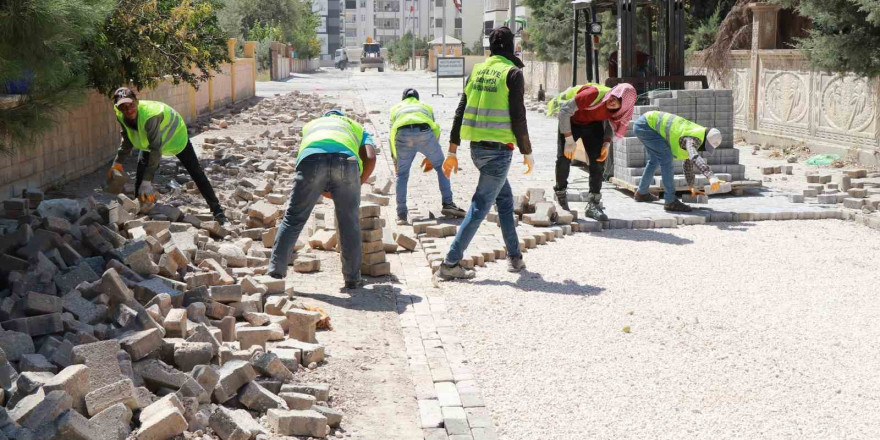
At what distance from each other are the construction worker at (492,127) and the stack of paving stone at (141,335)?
1.57 meters

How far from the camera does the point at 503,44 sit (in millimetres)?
7414

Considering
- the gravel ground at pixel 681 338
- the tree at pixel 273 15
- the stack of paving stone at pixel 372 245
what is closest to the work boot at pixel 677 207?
the gravel ground at pixel 681 338

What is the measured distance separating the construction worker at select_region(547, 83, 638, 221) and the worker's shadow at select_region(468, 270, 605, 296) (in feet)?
7.18

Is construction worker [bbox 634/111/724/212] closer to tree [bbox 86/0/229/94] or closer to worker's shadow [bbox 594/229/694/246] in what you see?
worker's shadow [bbox 594/229/694/246]

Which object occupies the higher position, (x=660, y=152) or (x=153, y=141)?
(x=153, y=141)

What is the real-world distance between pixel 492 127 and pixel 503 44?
2.24 feet

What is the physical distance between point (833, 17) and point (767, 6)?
473 cm

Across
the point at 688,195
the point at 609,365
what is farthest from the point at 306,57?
the point at 609,365

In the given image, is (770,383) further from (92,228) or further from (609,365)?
(92,228)

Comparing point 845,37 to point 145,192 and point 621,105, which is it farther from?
point 145,192

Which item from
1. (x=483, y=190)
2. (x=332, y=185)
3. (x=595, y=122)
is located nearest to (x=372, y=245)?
(x=332, y=185)

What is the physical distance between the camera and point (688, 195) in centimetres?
1070

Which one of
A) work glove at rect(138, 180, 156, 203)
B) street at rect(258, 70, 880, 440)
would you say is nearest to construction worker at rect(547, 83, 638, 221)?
street at rect(258, 70, 880, 440)

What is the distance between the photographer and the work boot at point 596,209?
9.64 metres
